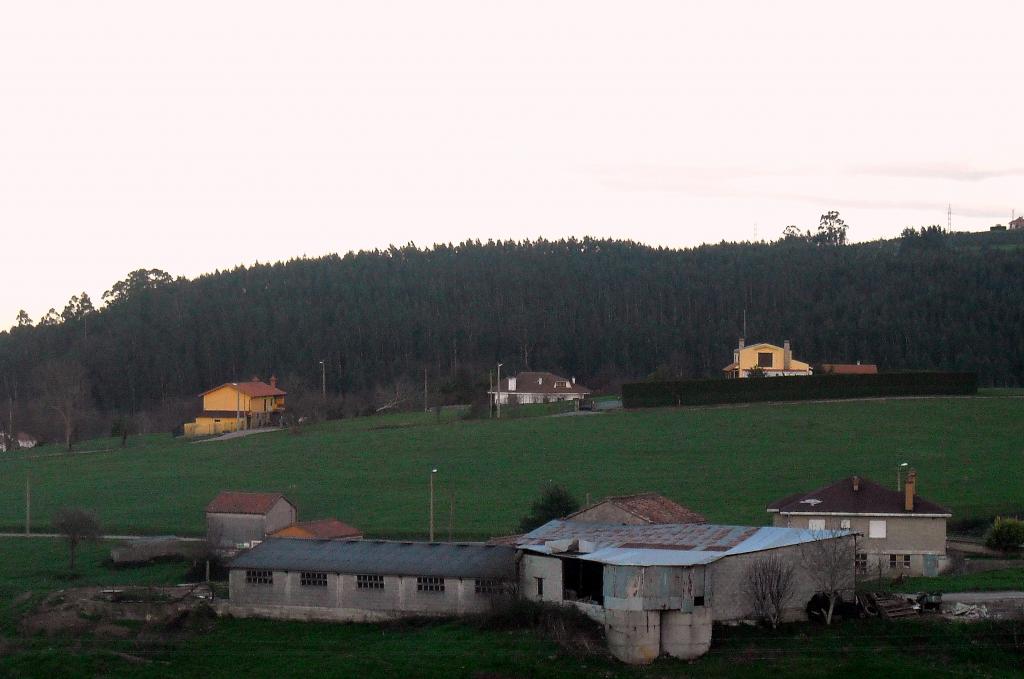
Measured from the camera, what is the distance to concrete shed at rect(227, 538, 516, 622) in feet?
125

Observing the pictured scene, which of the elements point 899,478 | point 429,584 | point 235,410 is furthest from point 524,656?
point 235,410

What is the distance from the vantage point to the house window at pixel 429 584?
125ft

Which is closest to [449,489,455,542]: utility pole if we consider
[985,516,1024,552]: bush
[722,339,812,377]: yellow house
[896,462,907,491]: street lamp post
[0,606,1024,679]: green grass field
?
[0,606,1024,679]: green grass field

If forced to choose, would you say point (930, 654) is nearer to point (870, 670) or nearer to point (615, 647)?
point (870, 670)

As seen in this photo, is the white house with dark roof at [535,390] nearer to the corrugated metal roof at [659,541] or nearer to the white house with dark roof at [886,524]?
the white house with dark roof at [886,524]

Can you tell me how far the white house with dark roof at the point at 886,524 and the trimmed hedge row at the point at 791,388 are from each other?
37659 mm

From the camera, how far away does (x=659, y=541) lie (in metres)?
37.8

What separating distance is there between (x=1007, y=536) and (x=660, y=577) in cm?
1646

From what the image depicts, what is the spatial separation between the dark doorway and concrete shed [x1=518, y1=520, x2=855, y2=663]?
3 cm

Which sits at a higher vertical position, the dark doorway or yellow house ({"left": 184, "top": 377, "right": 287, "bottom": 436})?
yellow house ({"left": 184, "top": 377, "right": 287, "bottom": 436})

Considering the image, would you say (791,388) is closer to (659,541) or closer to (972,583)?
(972,583)

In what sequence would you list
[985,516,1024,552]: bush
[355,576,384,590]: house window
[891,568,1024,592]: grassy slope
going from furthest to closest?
1. [985,516,1024,552]: bush
2. [355,576,384,590]: house window
3. [891,568,1024,592]: grassy slope

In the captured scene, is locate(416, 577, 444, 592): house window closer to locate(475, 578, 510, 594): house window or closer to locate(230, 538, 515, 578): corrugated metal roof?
locate(230, 538, 515, 578): corrugated metal roof

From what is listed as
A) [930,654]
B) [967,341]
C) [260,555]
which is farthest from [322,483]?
[967,341]
